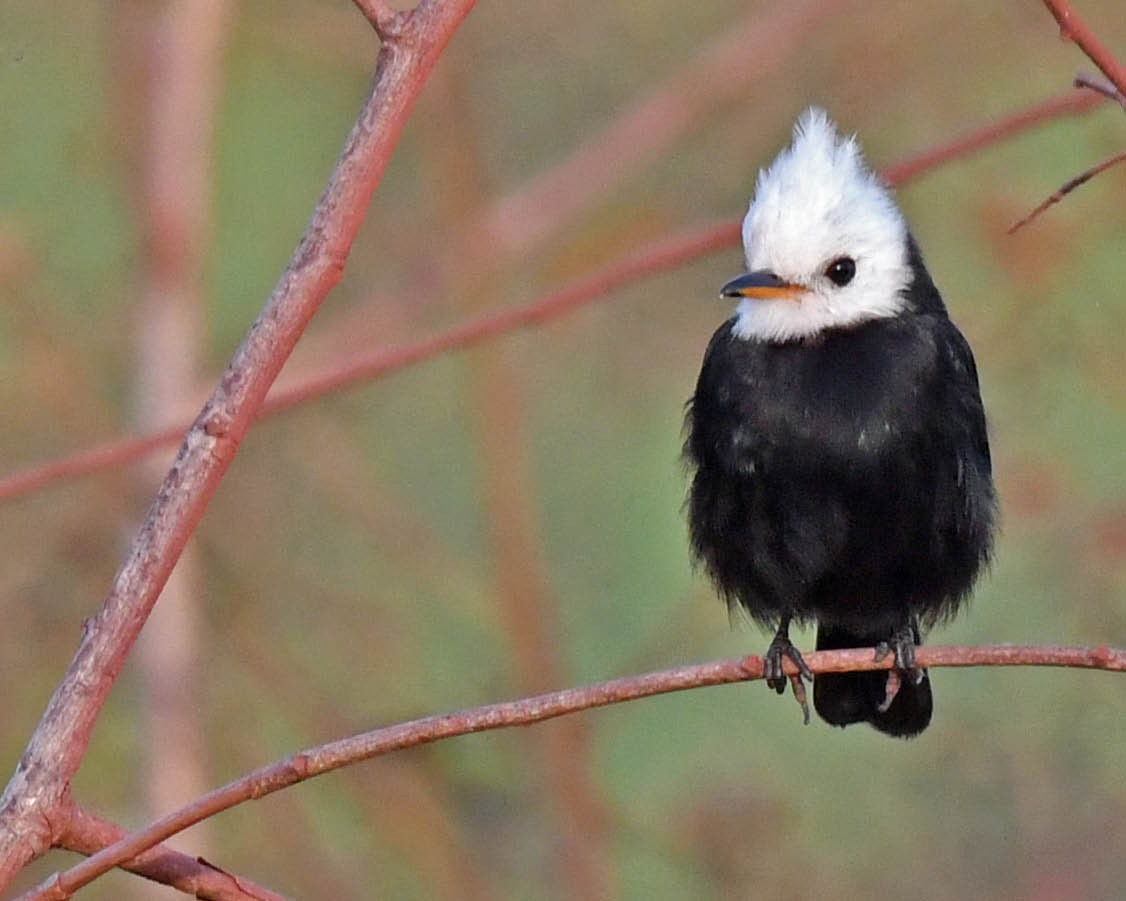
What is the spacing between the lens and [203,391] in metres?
5.41

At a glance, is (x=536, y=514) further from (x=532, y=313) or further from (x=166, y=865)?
(x=166, y=865)

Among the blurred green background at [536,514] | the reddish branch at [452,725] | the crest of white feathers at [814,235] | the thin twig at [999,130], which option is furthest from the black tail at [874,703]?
the reddish branch at [452,725]

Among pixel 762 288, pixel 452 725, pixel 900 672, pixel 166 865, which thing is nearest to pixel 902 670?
pixel 900 672

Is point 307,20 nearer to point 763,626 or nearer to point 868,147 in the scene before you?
point 868,147

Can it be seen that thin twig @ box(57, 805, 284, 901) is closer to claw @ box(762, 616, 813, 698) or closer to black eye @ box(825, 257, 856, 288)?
claw @ box(762, 616, 813, 698)

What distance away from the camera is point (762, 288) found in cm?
396

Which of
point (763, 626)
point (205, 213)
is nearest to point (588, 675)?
point (205, 213)

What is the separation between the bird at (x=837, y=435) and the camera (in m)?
3.93

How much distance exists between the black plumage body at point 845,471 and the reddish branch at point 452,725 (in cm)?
145

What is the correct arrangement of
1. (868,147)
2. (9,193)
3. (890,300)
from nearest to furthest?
(890,300) → (9,193) → (868,147)

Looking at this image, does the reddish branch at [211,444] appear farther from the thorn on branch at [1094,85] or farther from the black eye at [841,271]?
the black eye at [841,271]

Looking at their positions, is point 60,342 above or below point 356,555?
above

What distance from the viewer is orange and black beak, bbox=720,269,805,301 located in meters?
3.90

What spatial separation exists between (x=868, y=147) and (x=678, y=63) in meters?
1.00
